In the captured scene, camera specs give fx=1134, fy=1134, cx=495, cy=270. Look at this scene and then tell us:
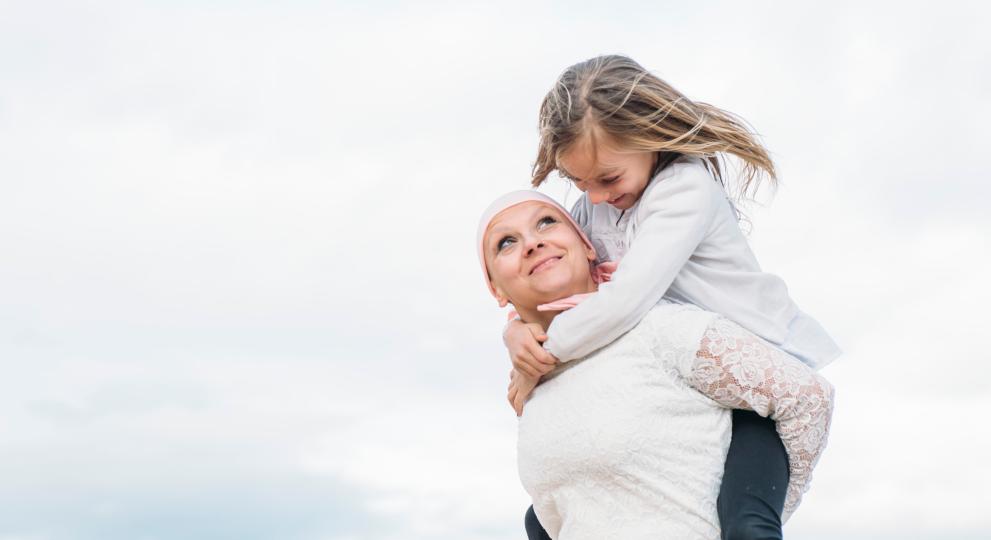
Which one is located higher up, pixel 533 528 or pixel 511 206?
pixel 511 206

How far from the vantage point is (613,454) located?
3762mm

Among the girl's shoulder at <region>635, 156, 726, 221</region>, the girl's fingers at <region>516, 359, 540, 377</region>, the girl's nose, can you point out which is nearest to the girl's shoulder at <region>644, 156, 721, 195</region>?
the girl's shoulder at <region>635, 156, 726, 221</region>

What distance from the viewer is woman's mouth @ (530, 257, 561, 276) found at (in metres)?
4.12

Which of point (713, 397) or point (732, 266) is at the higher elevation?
point (732, 266)

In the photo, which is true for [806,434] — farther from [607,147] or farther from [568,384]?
[607,147]

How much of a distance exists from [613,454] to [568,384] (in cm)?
33

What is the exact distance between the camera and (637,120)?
4113 mm

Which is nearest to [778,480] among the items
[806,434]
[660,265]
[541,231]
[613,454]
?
[806,434]

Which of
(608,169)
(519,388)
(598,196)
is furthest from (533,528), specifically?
(608,169)

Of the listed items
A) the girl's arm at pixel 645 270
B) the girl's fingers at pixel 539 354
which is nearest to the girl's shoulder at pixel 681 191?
the girl's arm at pixel 645 270

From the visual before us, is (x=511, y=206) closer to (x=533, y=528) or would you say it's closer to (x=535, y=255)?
A: (x=535, y=255)

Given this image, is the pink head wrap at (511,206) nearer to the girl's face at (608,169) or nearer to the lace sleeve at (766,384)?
the girl's face at (608,169)

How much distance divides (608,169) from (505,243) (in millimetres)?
473

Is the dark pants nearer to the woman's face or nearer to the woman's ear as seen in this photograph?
the woman's face
